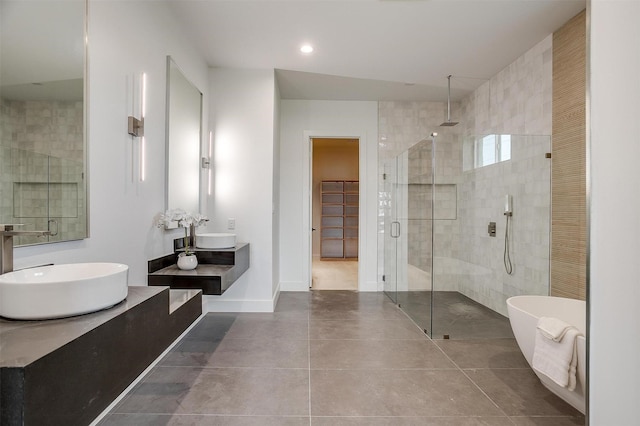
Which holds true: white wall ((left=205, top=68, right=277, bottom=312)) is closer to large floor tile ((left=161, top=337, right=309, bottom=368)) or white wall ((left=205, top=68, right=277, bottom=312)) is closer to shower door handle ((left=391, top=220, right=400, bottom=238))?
large floor tile ((left=161, top=337, right=309, bottom=368))

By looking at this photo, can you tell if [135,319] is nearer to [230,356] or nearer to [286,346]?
[230,356]

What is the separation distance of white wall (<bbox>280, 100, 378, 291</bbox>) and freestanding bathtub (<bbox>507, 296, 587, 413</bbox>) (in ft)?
7.87

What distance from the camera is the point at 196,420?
1686mm

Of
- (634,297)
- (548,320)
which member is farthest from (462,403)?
(634,297)

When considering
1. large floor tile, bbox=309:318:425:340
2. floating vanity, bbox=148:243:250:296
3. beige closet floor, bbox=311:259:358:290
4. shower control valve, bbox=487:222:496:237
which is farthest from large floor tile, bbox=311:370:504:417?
beige closet floor, bbox=311:259:358:290

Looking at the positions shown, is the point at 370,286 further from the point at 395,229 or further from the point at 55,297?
the point at 55,297

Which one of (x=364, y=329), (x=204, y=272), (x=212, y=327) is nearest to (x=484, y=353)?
(x=364, y=329)

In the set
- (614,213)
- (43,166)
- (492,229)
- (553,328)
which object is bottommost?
(553,328)

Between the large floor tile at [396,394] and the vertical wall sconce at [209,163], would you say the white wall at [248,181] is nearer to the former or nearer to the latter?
the vertical wall sconce at [209,163]

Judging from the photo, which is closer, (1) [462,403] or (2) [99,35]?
(2) [99,35]

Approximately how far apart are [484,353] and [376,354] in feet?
2.79

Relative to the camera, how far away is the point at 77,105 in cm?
150

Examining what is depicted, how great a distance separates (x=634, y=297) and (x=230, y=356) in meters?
2.34

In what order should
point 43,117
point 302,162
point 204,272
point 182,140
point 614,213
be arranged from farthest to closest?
point 302,162
point 182,140
point 204,272
point 43,117
point 614,213
